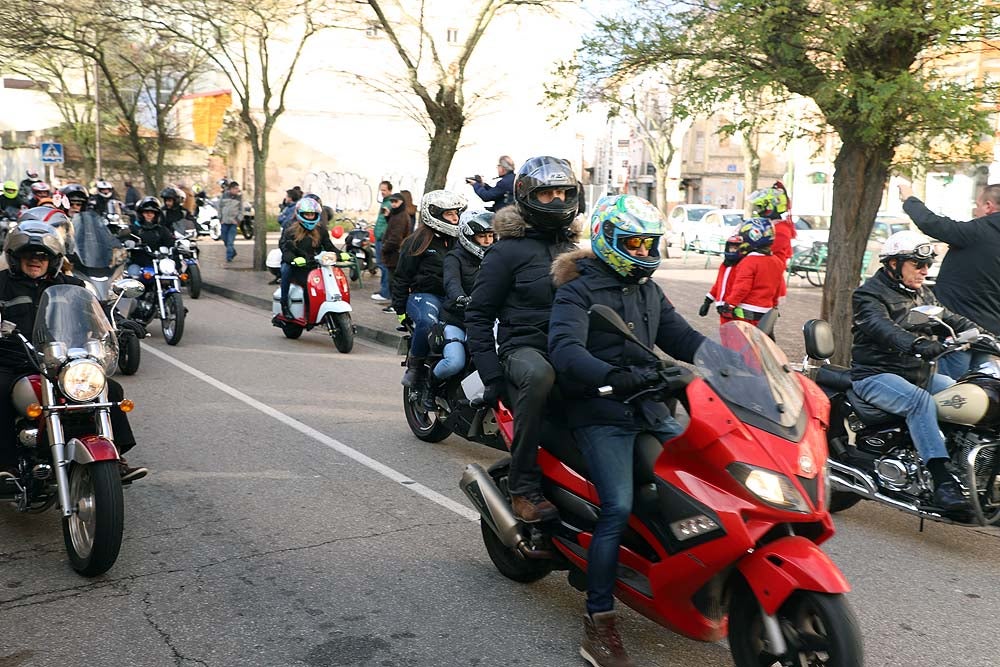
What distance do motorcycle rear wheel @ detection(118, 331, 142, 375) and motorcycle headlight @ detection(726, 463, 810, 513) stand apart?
817 centimetres

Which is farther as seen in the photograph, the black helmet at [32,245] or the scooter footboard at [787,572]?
the black helmet at [32,245]

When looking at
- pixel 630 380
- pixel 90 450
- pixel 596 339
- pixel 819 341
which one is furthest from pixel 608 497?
pixel 90 450

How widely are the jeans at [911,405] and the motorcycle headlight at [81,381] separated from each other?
168 inches

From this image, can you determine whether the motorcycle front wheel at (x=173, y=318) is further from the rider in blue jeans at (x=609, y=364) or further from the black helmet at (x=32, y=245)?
the rider in blue jeans at (x=609, y=364)

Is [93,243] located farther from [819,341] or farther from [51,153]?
[51,153]

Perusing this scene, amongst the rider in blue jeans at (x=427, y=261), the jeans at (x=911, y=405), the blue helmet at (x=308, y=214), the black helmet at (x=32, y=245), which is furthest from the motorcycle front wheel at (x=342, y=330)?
the jeans at (x=911, y=405)

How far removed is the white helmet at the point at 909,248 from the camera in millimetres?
5945

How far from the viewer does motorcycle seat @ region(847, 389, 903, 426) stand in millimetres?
5934

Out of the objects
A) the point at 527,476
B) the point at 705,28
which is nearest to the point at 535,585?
the point at 527,476

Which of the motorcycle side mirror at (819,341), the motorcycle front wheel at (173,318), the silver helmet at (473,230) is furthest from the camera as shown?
the motorcycle front wheel at (173,318)

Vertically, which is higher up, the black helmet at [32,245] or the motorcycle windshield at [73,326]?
the black helmet at [32,245]

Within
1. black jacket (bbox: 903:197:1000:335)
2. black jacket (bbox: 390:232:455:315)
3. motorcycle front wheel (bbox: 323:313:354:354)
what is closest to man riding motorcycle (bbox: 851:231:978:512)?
black jacket (bbox: 903:197:1000:335)

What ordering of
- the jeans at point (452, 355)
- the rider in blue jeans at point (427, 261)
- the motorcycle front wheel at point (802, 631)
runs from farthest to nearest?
1. the rider in blue jeans at point (427, 261)
2. the jeans at point (452, 355)
3. the motorcycle front wheel at point (802, 631)

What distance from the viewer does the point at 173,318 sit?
40.8ft
